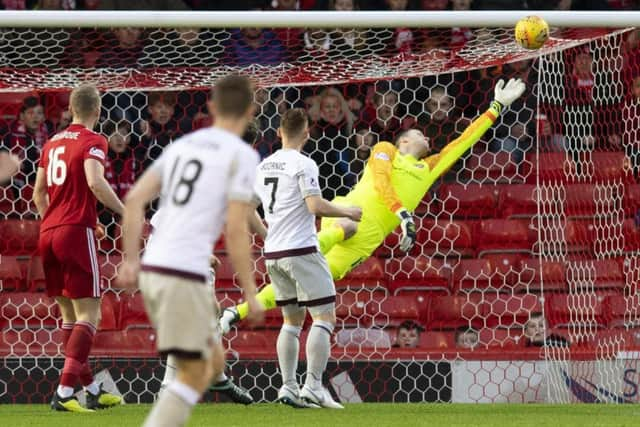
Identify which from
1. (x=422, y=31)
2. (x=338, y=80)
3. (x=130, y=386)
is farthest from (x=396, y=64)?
(x=130, y=386)

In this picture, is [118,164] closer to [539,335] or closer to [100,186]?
[100,186]

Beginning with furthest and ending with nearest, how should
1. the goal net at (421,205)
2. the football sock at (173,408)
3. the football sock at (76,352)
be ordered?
the goal net at (421,205), the football sock at (76,352), the football sock at (173,408)

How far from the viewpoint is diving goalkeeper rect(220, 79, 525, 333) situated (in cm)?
823

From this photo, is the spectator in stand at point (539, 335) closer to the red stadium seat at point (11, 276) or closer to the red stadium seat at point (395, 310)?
the red stadium seat at point (395, 310)

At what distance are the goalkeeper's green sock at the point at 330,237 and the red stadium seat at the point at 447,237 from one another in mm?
2342

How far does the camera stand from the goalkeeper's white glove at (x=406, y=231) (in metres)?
7.82

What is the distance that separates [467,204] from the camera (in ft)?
34.8

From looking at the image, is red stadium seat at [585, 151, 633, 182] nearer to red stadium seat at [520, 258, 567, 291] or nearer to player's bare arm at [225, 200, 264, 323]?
red stadium seat at [520, 258, 567, 291]

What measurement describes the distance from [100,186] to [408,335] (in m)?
3.35

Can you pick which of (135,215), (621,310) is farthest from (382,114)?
(135,215)

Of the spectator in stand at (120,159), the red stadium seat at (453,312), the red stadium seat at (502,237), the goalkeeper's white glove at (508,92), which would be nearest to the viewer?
the goalkeeper's white glove at (508,92)

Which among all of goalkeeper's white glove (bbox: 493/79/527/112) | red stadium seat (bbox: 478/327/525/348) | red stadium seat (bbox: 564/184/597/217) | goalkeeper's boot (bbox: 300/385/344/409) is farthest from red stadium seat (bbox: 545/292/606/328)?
goalkeeper's boot (bbox: 300/385/344/409)

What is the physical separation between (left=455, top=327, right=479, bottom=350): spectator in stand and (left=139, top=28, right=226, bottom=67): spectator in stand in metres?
2.75

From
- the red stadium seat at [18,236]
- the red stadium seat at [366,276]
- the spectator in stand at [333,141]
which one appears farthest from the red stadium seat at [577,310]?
the red stadium seat at [18,236]
